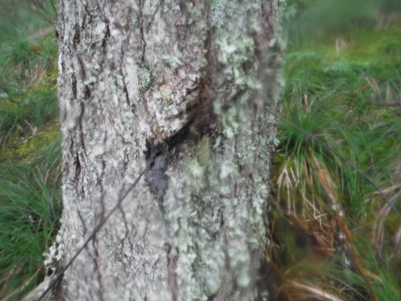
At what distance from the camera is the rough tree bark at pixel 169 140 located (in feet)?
2.73

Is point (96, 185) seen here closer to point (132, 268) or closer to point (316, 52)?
point (132, 268)

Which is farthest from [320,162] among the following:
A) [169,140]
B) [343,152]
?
Result: [169,140]

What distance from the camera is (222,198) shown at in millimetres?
985

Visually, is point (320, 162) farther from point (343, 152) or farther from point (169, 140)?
point (169, 140)

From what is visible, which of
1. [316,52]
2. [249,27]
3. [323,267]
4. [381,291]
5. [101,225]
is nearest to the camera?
[249,27]

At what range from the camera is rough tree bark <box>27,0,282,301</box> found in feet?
2.73

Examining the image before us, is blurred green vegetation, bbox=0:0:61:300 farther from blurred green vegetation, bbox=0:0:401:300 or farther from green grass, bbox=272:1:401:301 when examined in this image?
green grass, bbox=272:1:401:301

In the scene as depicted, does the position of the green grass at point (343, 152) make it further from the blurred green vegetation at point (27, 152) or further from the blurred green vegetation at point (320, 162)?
the blurred green vegetation at point (27, 152)

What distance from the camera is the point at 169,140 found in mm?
898

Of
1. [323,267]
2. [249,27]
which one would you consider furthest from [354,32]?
[249,27]

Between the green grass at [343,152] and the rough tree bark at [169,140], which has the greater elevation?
the rough tree bark at [169,140]

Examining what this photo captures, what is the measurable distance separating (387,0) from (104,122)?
2.31m

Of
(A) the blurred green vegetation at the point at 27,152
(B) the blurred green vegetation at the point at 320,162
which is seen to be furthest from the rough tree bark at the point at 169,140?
(A) the blurred green vegetation at the point at 27,152

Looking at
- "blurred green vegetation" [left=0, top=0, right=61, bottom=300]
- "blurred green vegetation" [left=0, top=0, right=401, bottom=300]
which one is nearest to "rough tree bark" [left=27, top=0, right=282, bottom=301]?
"blurred green vegetation" [left=0, top=0, right=401, bottom=300]
